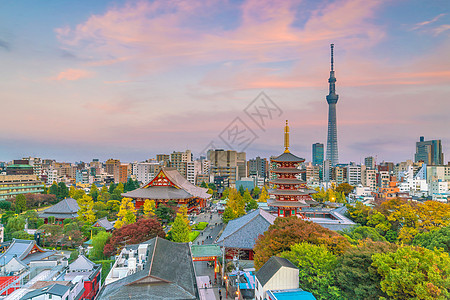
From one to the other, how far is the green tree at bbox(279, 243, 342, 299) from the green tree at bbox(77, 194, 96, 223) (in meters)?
29.2

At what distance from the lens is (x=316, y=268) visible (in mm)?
16250

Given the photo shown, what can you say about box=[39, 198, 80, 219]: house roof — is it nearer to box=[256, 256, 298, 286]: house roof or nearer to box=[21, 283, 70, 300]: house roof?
box=[21, 283, 70, 300]: house roof

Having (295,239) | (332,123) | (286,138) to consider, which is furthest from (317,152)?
(295,239)

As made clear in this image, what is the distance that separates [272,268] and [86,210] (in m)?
33.4

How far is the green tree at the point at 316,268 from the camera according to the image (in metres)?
15.2

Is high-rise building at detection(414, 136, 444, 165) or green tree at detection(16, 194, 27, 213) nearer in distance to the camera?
green tree at detection(16, 194, 27, 213)

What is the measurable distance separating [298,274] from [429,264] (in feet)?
19.7

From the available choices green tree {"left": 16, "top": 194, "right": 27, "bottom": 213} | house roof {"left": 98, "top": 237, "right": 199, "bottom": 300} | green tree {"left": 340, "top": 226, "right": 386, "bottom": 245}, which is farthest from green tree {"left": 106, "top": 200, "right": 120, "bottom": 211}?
green tree {"left": 340, "top": 226, "right": 386, "bottom": 245}

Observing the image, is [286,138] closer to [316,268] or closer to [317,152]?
[316,268]

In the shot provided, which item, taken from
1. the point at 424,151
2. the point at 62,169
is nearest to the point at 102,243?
the point at 62,169

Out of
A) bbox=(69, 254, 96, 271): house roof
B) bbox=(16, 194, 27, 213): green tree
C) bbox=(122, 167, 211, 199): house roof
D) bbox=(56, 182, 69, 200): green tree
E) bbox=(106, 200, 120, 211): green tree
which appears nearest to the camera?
bbox=(69, 254, 96, 271): house roof

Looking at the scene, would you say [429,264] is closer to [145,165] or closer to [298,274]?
[298,274]

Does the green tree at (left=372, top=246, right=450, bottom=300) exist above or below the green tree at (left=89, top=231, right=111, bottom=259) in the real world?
above

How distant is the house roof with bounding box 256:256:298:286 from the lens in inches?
613
